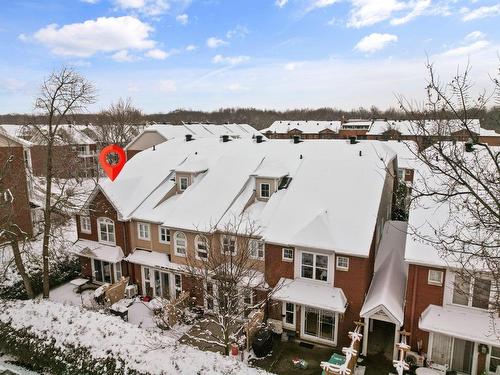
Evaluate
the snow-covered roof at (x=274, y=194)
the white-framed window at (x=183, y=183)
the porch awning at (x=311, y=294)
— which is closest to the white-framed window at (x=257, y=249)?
the snow-covered roof at (x=274, y=194)

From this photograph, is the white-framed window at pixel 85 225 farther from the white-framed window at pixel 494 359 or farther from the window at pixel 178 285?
the white-framed window at pixel 494 359

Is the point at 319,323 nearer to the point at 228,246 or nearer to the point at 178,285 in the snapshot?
the point at 228,246

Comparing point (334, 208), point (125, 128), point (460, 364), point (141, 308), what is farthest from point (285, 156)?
point (125, 128)

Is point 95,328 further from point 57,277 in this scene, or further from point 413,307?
point 413,307

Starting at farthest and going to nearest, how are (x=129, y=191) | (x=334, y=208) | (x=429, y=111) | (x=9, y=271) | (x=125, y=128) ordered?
(x=125, y=128)
(x=129, y=191)
(x=9, y=271)
(x=334, y=208)
(x=429, y=111)

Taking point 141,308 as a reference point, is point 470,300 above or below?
above

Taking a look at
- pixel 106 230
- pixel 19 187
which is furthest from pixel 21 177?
pixel 106 230

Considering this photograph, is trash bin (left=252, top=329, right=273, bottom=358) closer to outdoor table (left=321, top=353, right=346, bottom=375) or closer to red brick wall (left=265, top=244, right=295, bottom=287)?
red brick wall (left=265, top=244, right=295, bottom=287)
